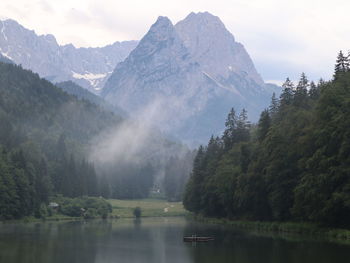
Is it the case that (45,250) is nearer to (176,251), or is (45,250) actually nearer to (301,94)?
(176,251)

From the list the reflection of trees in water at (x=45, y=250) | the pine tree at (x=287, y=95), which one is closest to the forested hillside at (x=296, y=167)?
the pine tree at (x=287, y=95)

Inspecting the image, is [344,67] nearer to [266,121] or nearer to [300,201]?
[266,121]

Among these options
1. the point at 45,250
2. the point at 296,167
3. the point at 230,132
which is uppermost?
the point at 230,132

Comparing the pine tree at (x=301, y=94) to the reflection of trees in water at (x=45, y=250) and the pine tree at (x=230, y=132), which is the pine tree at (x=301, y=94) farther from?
the reflection of trees in water at (x=45, y=250)

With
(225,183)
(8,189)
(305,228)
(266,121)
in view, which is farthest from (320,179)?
(8,189)

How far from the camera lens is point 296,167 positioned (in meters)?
95.3

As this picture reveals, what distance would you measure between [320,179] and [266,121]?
45.7 meters

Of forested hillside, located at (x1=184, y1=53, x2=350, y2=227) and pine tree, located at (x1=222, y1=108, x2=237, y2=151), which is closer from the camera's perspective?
forested hillside, located at (x1=184, y1=53, x2=350, y2=227)

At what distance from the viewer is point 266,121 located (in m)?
121

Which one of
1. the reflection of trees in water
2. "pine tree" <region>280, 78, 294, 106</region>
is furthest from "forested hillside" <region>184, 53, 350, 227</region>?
the reflection of trees in water

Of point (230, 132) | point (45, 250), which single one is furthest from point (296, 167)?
point (230, 132)

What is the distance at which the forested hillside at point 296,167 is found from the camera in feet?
250

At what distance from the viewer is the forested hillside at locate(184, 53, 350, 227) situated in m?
76.3

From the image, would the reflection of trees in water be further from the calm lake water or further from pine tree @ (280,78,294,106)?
pine tree @ (280,78,294,106)
